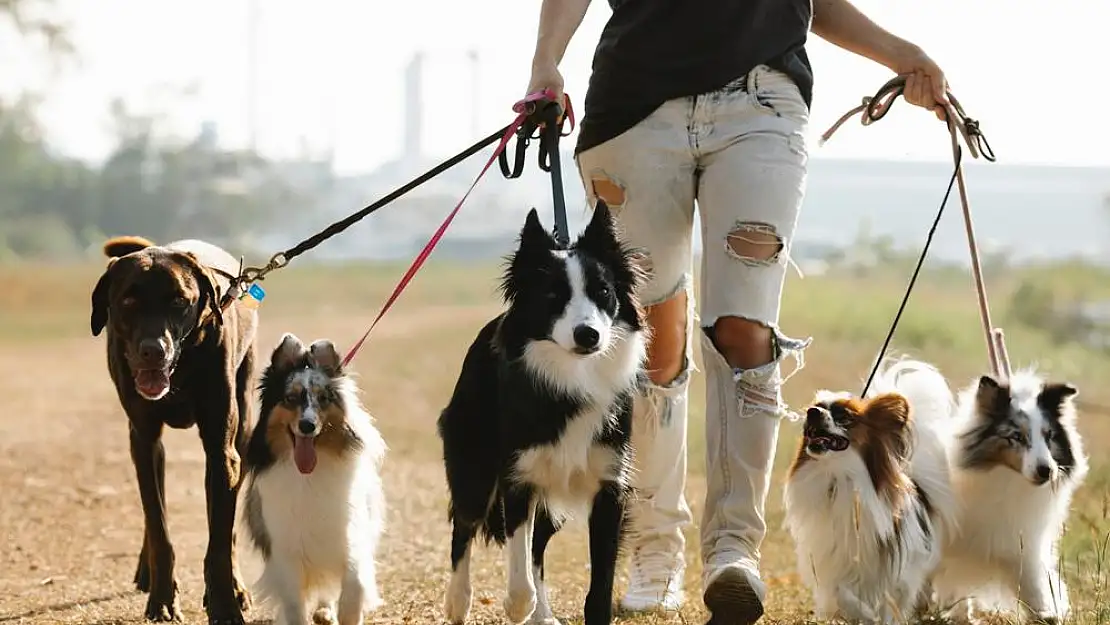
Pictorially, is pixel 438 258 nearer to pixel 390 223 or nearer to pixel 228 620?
pixel 390 223

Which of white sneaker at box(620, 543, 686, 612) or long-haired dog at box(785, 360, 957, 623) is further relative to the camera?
white sneaker at box(620, 543, 686, 612)

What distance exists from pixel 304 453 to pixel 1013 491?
2.65 m

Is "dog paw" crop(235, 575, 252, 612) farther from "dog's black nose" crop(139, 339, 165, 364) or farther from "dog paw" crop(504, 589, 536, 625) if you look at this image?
"dog paw" crop(504, 589, 536, 625)

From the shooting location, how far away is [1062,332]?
20016mm

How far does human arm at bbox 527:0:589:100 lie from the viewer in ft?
16.0

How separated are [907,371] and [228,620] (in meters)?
2.84

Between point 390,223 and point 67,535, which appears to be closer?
point 67,535

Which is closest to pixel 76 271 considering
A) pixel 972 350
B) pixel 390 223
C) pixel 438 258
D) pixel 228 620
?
pixel 438 258

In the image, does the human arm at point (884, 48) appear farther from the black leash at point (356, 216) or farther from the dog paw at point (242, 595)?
the dog paw at point (242, 595)

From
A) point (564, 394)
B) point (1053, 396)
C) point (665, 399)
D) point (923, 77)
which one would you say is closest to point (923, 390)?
point (1053, 396)

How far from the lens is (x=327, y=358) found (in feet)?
16.4

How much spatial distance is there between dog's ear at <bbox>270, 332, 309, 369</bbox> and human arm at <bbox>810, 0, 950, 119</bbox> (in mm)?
2210

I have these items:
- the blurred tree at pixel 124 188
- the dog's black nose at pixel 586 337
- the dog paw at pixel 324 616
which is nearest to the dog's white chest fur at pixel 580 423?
the dog's black nose at pixel 586 337

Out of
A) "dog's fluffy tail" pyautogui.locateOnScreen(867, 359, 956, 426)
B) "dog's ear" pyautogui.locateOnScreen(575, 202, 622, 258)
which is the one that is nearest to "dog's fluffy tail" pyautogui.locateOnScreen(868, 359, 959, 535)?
"dog's fluffy tail" pyautogui.locateOnScreen(867, 359, 956, 426)
